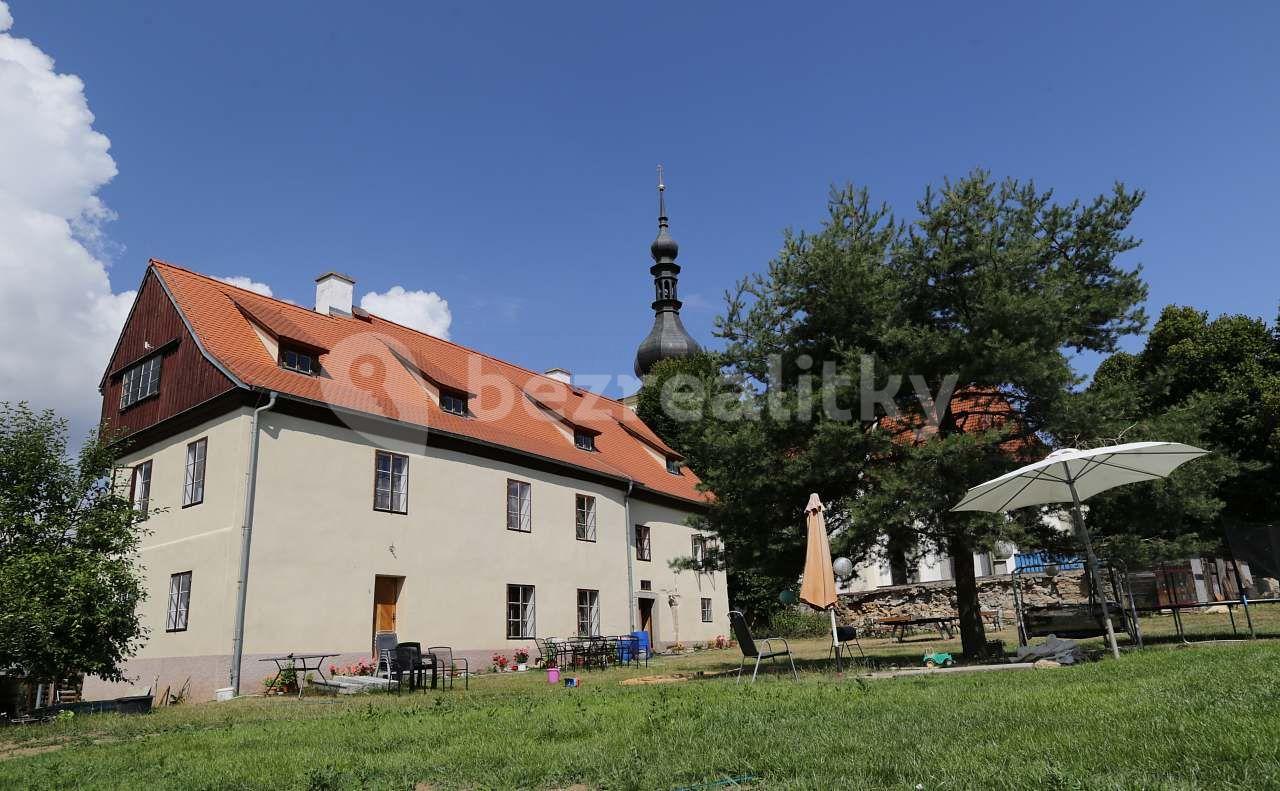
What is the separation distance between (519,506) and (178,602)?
8.08 meters

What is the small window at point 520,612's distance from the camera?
21.2m

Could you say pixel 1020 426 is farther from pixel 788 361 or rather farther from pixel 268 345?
pixel 268 345

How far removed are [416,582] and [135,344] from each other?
912cm

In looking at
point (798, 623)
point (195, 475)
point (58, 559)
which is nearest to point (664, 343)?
point (798, 623)

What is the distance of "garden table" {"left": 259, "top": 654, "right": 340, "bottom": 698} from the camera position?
15.7 meters

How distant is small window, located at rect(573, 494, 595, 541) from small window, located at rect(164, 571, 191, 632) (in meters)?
10.1

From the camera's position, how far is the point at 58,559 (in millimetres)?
12336

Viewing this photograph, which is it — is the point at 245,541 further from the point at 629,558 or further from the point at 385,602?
the point at 629,558

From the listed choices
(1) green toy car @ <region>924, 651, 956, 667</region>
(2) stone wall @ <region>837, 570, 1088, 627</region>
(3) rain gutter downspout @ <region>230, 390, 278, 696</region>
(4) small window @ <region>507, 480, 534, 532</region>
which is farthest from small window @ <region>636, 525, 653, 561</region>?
(1) green toy car @ <region>924, 651, 956, 667</region>

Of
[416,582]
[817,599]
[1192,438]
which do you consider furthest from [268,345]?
[1192,438]

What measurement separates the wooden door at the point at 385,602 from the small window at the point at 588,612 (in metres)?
6.08

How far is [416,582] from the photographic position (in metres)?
18.9

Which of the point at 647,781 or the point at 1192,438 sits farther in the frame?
the point at 1192,438

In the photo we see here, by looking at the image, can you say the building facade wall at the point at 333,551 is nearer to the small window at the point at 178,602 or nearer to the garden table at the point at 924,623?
the small window at the point at 178,602
